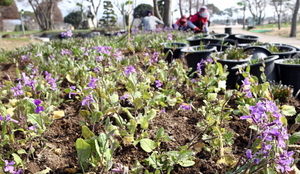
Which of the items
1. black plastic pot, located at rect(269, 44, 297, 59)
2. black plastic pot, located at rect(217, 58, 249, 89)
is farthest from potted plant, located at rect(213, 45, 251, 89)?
black plastic pot, located at rect(269, 44, 297, 59)

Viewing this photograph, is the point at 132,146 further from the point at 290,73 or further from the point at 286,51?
the point at 286,51

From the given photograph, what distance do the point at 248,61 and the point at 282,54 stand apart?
3.04ft

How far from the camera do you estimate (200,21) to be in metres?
10.3

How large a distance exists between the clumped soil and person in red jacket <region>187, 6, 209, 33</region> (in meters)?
8.29

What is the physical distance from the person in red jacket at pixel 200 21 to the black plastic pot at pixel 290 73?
7.32 metres

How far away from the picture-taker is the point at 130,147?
5.33 ft

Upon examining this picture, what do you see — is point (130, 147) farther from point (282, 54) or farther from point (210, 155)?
point (282, 54)

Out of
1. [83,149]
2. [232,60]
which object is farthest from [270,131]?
[232,60]

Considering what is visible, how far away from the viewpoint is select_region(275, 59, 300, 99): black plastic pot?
279 cm

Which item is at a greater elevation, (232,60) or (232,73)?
(232,60)

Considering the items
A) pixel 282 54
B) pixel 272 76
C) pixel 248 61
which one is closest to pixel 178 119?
pixel 248 61

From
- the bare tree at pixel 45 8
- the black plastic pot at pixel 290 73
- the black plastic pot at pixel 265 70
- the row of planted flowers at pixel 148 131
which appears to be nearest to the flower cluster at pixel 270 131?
the row of planted flowers at pixel 148 131

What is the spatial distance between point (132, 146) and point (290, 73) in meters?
2.23

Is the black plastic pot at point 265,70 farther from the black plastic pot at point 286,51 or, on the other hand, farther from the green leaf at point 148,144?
the green leaf at point 148,144
